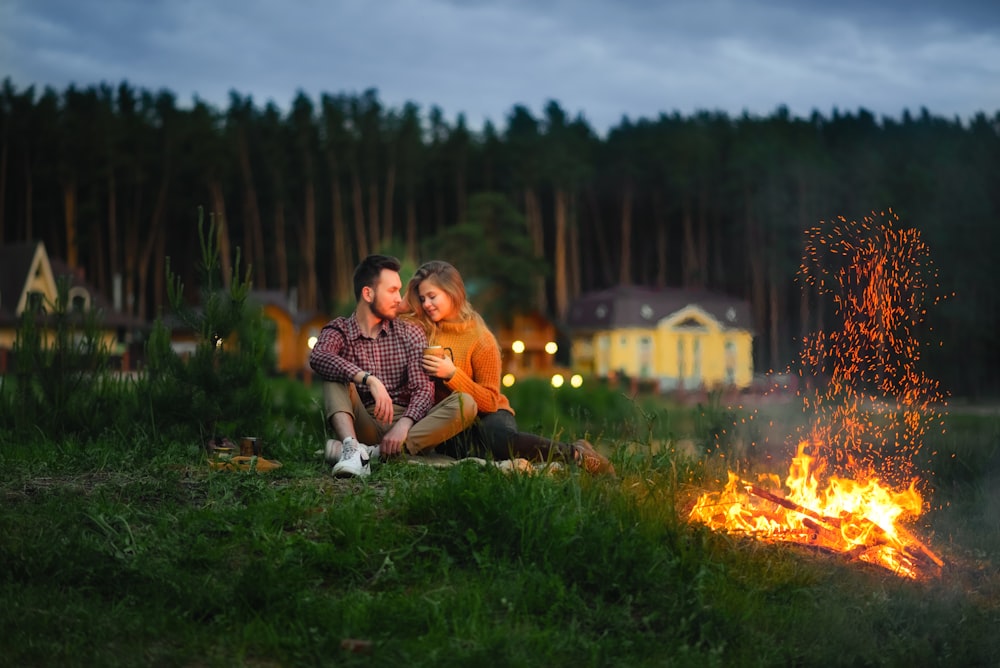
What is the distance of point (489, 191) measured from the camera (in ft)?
187

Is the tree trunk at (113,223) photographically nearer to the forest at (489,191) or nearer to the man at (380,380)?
the forest at (489,191)

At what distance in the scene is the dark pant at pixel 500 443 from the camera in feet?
24.1

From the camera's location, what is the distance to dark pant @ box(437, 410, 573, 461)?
24.1 feet

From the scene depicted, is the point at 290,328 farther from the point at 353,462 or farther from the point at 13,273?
the point at 353,462

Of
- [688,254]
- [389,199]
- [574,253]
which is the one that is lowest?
[688,254]

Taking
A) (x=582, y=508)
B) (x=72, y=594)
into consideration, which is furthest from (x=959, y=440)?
(x=72, y=594)

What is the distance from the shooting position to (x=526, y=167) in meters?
59.0

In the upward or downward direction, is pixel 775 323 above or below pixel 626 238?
below

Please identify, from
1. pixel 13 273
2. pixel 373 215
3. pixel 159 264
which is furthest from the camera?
pixel 373 215

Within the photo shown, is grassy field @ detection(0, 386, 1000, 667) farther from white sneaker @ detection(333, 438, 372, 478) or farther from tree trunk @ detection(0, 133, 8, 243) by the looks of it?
tree trunk @ detection(0, 133, 8, 243)

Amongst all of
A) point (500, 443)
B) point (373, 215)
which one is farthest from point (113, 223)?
point (500, 443)

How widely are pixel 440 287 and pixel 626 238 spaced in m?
54.0

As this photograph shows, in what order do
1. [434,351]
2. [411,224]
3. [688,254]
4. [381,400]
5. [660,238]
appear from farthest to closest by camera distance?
[660,238]
[688,254]
[411,224]
[434,351]
[381,400]

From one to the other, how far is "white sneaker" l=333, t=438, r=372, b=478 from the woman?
0.89 meters
